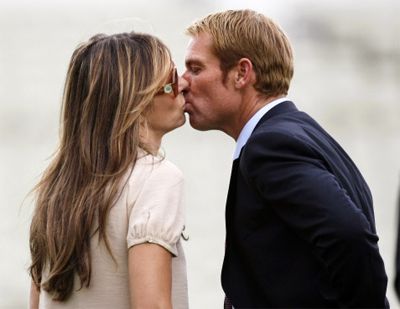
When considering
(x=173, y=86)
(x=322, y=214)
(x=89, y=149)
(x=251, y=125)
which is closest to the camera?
(x=322, y=214)

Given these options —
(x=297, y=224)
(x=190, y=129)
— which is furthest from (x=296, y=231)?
(x=190, y=129)

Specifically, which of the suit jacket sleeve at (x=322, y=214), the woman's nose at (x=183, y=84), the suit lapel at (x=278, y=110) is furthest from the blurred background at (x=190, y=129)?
the suit jacket sleeve at (x=322, y=214)

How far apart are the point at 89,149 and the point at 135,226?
0.85 feet

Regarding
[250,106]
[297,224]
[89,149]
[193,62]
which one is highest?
[193,62]

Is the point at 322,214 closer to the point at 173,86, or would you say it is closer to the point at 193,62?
the point at 173,86

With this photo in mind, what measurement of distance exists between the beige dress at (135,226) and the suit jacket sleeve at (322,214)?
0.22m

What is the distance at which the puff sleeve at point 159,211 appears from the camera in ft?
9.04

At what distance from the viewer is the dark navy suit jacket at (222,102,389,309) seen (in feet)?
8.93

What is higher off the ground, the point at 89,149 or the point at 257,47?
the point at 257,47

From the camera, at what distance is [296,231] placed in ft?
9.14

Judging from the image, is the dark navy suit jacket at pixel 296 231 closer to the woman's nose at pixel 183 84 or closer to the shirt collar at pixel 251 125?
the shirt collar at pixel 251 125

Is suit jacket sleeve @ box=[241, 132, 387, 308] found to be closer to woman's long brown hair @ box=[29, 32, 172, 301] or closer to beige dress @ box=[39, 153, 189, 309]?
beige dress @ box=[39, 153, 189, 309]

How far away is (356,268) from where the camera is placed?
273 centimetres

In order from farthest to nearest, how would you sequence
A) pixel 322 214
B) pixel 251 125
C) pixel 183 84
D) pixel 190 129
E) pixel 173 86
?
1. pixel 190 129
2. pixel 183 84
3. pixel 251 125
4. pixel 173 86
5. pixel 322 214
